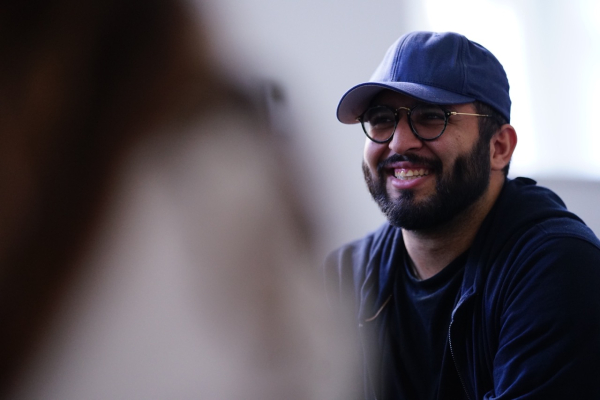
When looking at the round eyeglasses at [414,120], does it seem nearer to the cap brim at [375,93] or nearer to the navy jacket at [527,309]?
the cap brim at [375,93]

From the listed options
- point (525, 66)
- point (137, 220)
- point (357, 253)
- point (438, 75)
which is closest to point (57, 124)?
point (137, 220)

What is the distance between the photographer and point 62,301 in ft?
0.90

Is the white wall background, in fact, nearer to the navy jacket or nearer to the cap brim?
the cap brim

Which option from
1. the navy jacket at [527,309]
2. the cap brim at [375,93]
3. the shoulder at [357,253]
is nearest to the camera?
the navy jacket at [527,309]

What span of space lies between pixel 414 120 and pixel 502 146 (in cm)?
22

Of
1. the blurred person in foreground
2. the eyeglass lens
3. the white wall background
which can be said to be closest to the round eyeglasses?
the eyeglass lens

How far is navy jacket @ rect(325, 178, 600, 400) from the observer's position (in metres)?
0.76

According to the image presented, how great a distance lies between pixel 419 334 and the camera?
102cm

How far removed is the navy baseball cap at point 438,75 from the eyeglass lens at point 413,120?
0.11 feet

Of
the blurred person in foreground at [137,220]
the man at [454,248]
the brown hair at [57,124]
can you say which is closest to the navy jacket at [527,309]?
the man at [454,248]

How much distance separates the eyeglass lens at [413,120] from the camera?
101 cm

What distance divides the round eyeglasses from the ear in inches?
3.0

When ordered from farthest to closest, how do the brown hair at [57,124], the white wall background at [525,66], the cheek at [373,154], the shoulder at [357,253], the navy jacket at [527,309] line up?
the white wall background at [525,66] → the shoulder at [357,253] → the cheek at [373,154] → the navy jacket at [527,309] → the brown hair at [57,124]

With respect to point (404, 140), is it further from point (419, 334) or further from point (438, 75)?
point (419, 334)
